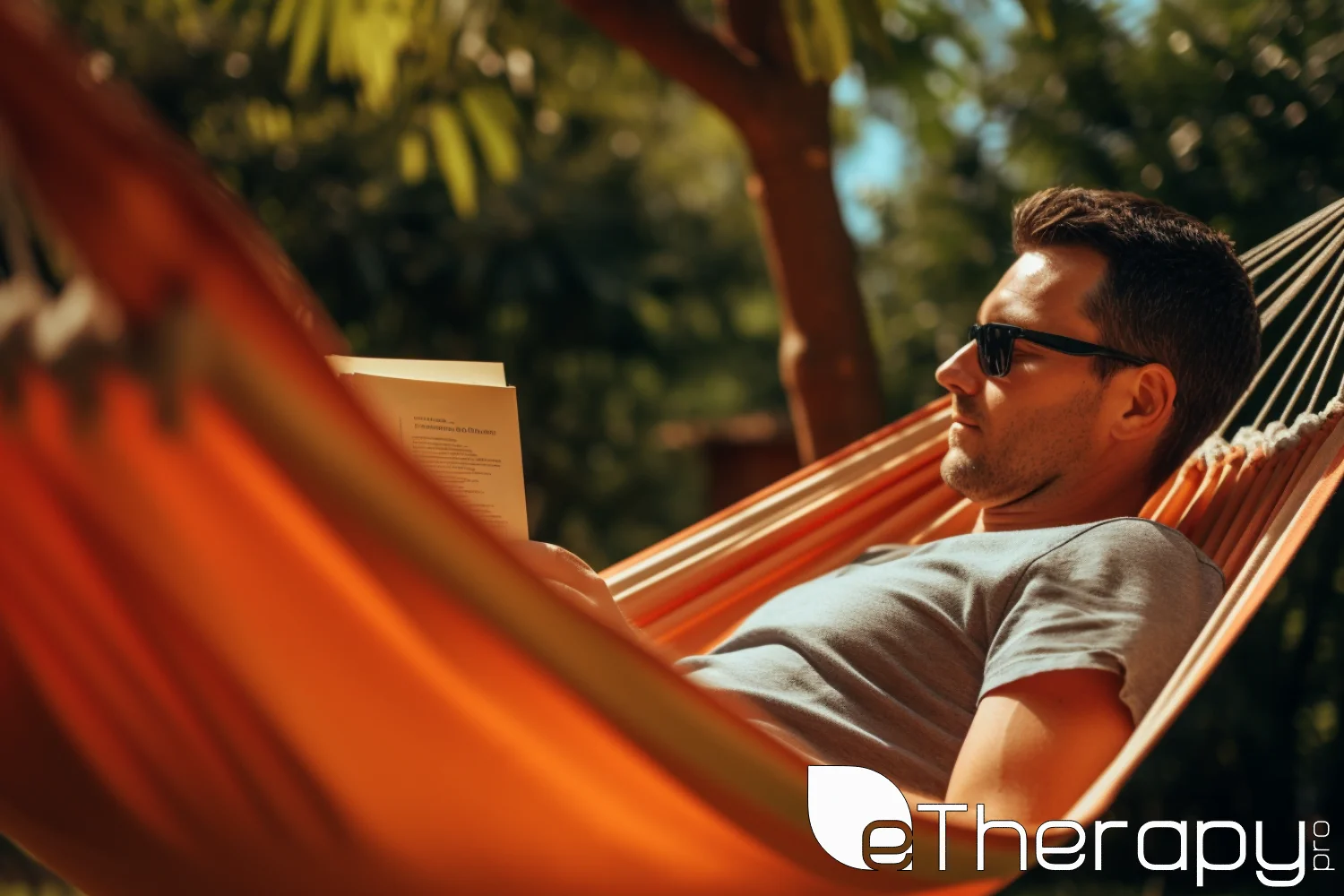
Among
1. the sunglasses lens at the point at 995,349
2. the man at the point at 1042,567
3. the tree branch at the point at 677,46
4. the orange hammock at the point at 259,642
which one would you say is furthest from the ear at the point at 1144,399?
the tree branch at the point at 677,46

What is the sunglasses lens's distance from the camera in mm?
1726

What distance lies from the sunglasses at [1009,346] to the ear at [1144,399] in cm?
2

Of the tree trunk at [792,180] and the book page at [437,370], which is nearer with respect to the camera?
the book page at [437,370]

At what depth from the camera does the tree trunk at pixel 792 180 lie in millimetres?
2432

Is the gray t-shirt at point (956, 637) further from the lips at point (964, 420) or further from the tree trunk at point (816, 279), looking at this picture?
the tree trunk at point (816, 279)

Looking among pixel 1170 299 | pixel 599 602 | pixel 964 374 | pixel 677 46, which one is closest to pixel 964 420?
pixel 964 374

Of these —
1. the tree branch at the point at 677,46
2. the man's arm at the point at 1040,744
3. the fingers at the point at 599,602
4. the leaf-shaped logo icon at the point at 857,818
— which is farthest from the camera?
the tree branch at the point at 677,46

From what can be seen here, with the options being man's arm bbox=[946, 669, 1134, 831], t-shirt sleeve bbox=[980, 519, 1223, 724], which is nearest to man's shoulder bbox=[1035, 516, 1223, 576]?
t-shirt sleeve bbox=[980, 519, 1223, 724]

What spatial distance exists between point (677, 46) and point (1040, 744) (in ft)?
5.15

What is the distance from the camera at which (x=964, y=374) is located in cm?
177

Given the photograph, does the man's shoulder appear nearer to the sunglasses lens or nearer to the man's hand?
the sunglasses lens

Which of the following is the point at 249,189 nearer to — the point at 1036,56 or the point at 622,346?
the point at 622,346

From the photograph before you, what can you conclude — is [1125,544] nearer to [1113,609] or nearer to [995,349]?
[1113,609]

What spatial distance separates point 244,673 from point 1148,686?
0.83 m
